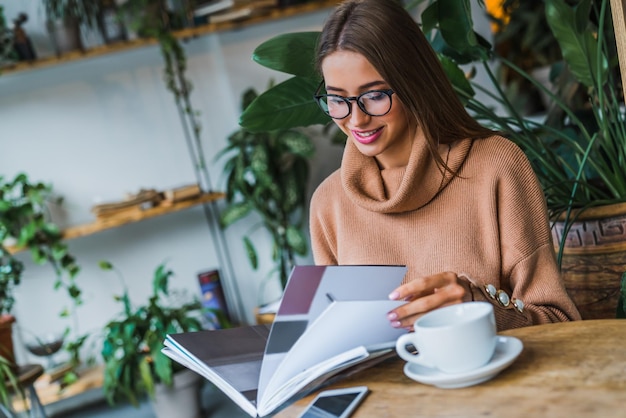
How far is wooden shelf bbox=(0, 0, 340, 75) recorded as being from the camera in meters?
3.77

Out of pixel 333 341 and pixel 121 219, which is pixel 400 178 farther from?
pixel 121 219

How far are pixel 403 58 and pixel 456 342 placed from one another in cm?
62

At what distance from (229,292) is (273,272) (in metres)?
0.26

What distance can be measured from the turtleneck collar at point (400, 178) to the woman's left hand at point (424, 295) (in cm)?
34

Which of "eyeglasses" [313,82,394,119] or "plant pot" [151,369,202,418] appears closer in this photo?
"eyeglasses" [313,82,394,119]

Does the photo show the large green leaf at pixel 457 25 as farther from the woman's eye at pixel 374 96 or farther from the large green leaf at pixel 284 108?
the woman's eye at pixel 374 96

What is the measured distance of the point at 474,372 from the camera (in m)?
0.93

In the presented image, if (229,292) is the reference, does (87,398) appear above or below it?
below

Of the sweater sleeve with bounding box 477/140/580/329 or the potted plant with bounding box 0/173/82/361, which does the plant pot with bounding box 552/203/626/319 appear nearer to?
the sweater sleeve with bounding box 477/140/580/329

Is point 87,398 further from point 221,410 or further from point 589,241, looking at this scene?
point 589,241

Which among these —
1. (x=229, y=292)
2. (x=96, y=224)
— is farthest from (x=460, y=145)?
(x=229, y=292)

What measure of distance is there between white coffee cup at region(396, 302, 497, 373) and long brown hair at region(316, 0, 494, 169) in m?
0.53

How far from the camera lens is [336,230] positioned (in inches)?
64.7

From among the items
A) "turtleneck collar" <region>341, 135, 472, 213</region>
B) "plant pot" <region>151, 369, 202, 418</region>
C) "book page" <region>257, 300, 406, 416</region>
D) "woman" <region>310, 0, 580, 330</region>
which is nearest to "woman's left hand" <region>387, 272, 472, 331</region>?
"book page" <region>257, 300, 406, 416</region>
